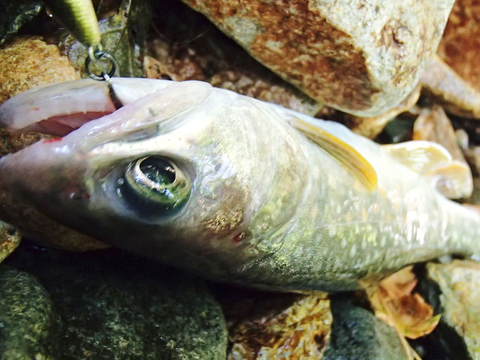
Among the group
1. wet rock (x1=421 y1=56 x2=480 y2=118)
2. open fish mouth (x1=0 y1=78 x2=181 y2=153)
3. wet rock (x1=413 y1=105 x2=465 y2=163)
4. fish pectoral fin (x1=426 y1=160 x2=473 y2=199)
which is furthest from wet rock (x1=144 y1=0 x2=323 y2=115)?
wet rock (x1=421 y1=56 x2=480 y2=118)

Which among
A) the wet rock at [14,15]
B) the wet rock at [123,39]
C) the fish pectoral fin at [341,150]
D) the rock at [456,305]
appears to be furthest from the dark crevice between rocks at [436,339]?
the wet rock at [14,15]

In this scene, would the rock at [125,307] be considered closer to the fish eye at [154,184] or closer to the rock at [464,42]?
the fish eye at [154,184]

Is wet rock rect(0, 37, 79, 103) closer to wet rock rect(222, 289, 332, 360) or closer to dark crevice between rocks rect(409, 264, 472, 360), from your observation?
wet rock rect(222, 289, 332, 360)

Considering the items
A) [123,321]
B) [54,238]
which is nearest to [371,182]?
[123,321]

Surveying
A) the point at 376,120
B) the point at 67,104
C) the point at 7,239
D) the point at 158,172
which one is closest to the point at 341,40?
the point at 376,120

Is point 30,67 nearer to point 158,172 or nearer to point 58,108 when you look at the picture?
point 58,108
